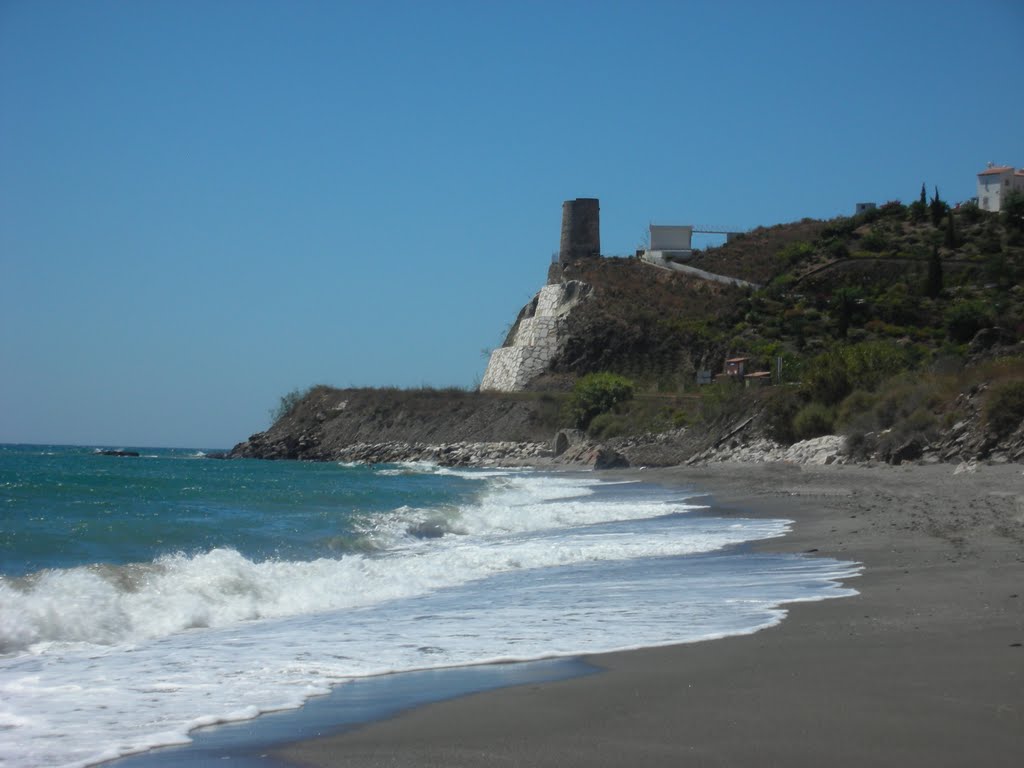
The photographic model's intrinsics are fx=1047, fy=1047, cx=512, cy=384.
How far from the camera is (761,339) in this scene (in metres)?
68.6

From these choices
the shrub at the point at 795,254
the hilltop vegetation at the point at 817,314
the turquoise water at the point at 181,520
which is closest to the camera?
the turquoise water at the point at 181,520

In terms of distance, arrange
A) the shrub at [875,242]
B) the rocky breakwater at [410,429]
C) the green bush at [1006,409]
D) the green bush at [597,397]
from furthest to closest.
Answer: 1. the shrub at [875,242]
2. the rocky breakwater at [410,429]
3. the green bush at [597,397]
4. the green bush at [1006,409]

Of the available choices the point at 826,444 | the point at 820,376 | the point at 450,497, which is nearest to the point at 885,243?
the point at 820,376

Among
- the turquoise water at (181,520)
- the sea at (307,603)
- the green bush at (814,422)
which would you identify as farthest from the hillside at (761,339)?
the sea at (307,603)

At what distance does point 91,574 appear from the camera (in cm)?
1040

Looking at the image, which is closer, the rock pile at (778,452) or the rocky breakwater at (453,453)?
the rock pile at (778,452)

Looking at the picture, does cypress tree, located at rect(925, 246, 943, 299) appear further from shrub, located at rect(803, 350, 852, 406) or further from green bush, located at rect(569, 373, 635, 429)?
shrub, located at rect(803, 350, 852, 406)

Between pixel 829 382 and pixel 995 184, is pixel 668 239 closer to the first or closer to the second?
pixel 995 184

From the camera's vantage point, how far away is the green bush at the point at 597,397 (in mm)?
61250

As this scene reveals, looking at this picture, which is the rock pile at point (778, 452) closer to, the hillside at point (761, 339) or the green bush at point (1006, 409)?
the hillside at point (761, 339)

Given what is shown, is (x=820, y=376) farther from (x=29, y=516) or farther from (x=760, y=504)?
(x=29, y=516)

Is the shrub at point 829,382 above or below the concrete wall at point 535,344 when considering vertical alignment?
below

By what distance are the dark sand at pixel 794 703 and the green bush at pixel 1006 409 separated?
16.0m

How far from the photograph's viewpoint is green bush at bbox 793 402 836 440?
36.9 metres
